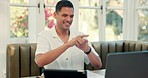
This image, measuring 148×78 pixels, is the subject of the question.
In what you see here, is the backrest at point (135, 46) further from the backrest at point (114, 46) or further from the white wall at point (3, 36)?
the white wall at point (3, 36)

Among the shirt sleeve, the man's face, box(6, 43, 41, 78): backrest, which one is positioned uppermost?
the man's face

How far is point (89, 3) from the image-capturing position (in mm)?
3752

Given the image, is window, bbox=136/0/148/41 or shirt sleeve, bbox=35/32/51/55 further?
window, bbox=136/0/148/41

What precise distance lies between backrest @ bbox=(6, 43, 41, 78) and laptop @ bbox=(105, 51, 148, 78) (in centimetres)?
166

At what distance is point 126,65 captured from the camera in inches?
50.0

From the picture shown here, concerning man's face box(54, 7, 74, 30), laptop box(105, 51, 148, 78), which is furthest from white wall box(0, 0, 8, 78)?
laptop box(105, 51, 148, 78)

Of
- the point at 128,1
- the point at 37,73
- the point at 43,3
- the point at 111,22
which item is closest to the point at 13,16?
the point at 43,3

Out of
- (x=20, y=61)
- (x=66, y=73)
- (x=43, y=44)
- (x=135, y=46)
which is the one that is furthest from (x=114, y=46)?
(x=66, y=73)

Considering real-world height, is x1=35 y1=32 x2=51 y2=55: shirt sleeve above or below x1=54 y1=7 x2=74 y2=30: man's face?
below

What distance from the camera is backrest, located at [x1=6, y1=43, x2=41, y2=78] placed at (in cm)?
271

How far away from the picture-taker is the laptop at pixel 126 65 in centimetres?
125

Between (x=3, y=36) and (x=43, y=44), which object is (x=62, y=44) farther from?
(x=3, y=36)

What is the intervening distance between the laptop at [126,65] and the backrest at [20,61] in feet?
5.46

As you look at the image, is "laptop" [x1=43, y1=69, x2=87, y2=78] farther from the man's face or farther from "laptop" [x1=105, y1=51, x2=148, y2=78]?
the man's face
